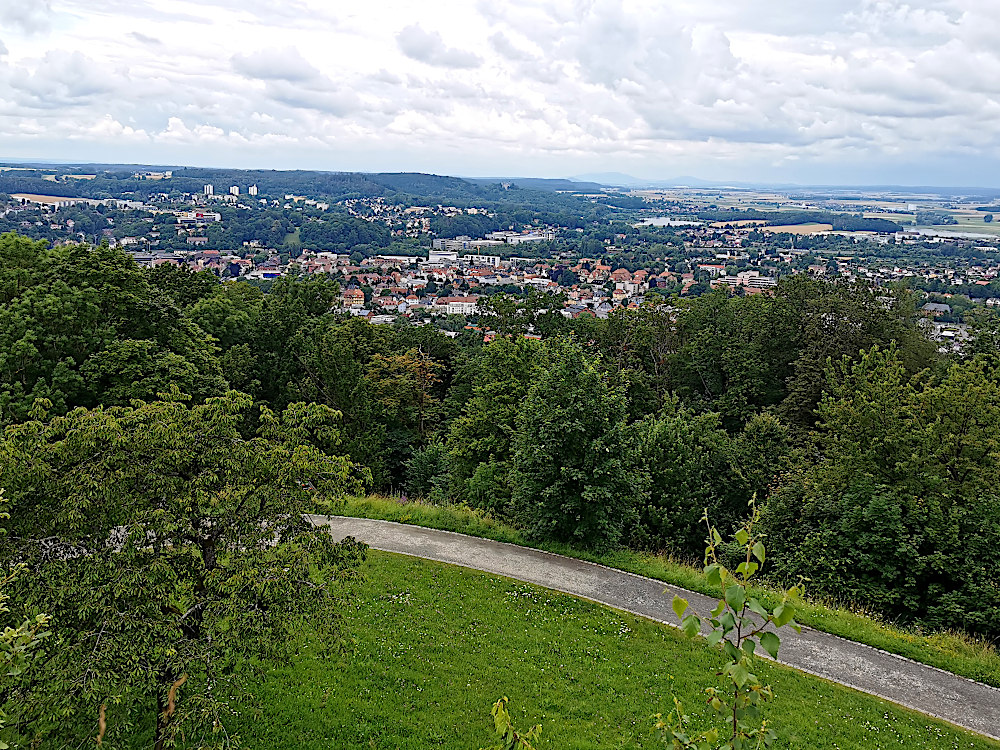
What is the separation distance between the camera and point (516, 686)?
10.6 meters

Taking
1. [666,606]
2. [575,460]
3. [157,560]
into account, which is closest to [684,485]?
[575,460]

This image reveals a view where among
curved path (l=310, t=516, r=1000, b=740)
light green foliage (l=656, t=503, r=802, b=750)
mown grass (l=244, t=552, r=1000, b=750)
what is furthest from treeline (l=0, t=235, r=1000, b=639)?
light green foliage (l=656, t=503, r=802, b=750)

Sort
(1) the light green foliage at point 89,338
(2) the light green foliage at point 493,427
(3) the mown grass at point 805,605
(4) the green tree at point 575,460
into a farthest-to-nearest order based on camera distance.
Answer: (2) the light green foliage at point 493,427 < (1) the light green foliage at point 89,338 < (4) the green tree at point 575,460 < (3) the mown grass at point 805,605

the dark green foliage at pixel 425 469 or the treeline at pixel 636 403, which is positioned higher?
the treeline at pixel 636 403

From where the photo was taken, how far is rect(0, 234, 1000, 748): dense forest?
7598mm

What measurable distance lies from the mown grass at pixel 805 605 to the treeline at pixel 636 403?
2.30 feet

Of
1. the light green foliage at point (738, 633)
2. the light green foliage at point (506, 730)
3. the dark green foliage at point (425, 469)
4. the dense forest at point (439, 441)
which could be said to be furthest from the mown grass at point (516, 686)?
the dark green foliage at point (425, 469)

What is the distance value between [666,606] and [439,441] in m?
13.1

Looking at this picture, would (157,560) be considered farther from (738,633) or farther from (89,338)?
(89,338)

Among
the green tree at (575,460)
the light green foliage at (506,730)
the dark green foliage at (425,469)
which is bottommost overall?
the dark green foliage at (425,469)

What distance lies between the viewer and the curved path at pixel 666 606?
10953 millimetres

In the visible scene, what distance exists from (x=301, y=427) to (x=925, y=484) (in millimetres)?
14599

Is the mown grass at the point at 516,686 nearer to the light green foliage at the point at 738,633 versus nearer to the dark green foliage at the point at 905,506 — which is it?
the dark green foliage at the point at 905,506

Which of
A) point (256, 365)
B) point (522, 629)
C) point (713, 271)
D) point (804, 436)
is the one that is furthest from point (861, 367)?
point (713, 271)
